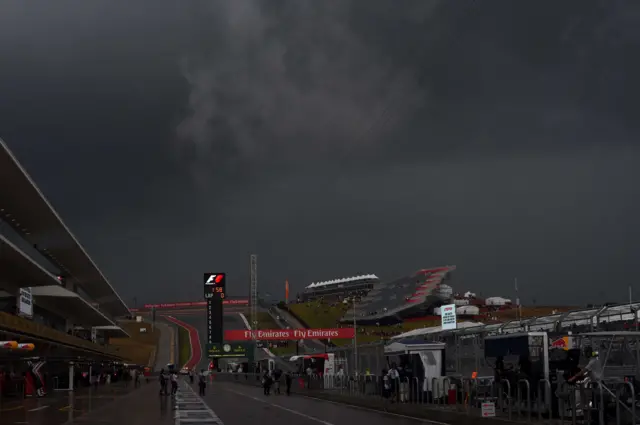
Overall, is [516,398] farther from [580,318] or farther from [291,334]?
[291,334]

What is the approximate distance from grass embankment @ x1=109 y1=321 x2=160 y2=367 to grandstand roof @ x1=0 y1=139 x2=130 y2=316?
1748 inches

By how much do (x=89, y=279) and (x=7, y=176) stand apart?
47.2 metres

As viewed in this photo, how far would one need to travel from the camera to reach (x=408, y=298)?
158 meters

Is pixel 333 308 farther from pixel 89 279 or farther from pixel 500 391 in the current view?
pixel 500 391

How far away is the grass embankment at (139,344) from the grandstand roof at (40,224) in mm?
44391

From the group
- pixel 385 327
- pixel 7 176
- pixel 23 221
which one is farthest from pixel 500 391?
pixel 385 327

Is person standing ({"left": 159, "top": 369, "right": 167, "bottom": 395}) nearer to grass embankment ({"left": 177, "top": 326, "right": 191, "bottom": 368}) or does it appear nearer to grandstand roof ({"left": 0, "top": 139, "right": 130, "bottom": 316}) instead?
grandstand roof ({"left": 0, "top": 139, "right": 130, "bottom": 316})

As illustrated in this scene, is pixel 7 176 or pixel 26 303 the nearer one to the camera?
pixel 7 176

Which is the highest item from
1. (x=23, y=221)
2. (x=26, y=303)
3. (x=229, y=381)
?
(x=23, y=221)

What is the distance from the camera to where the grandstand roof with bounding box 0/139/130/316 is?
4484 centimetres

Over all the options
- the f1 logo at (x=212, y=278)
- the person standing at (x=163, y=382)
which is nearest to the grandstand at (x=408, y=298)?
the f1 logo at (x=212, y=278)

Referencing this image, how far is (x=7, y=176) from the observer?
146 ft

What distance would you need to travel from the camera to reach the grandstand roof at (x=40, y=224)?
44.8 meters

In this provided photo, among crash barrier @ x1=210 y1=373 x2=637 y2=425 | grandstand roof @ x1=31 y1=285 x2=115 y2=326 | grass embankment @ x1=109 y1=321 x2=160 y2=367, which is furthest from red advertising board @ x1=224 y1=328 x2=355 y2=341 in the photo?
crash barrier @ x1=210 y1=373 x2=637 y2=425
